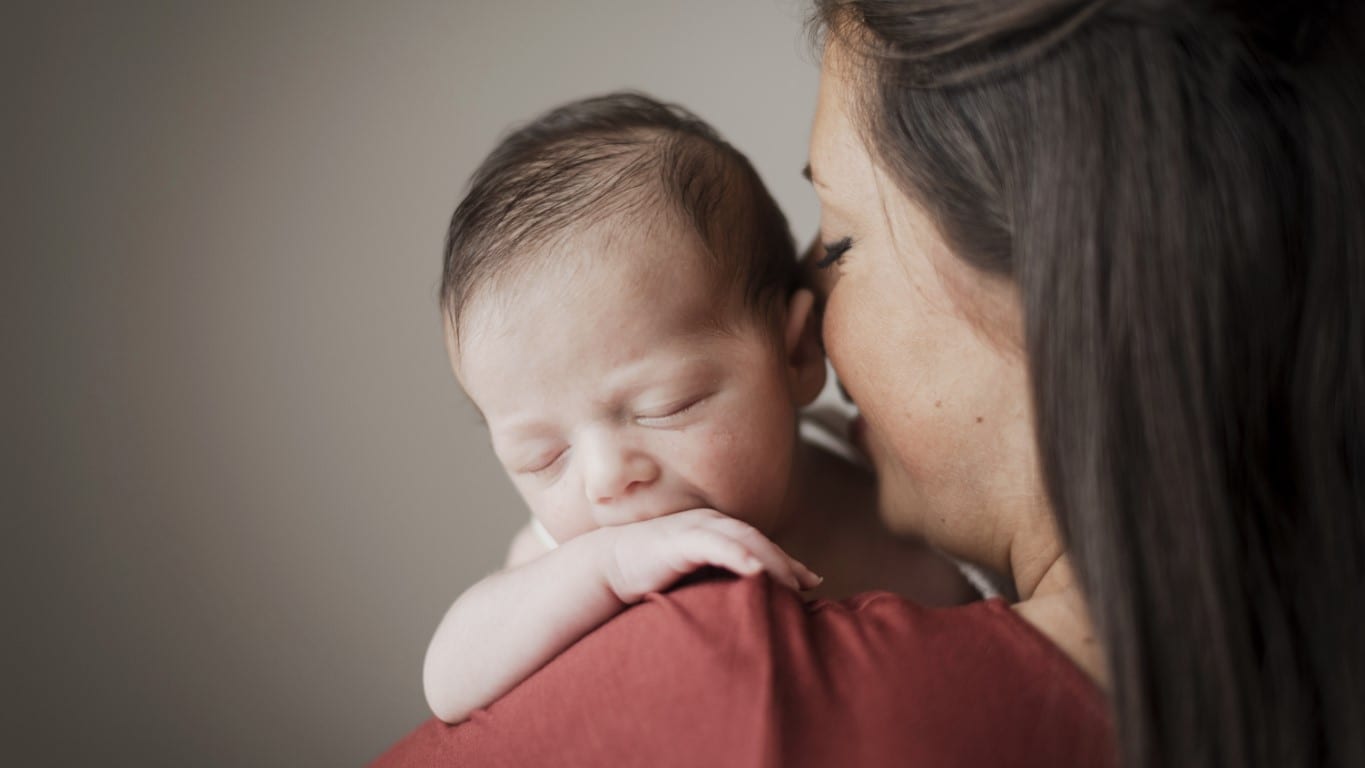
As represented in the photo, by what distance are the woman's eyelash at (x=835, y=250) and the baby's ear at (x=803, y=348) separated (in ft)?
0.26

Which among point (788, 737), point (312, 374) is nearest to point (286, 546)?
point (312, 374)

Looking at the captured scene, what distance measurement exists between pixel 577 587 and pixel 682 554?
11cm

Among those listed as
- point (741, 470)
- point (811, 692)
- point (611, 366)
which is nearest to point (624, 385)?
point (611, 366)

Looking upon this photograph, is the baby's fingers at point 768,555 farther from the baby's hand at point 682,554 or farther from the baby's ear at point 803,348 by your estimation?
the baby's ear at point 803,348

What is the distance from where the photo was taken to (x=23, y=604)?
1620 millimetres

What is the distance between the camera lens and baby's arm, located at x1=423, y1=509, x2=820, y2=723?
0.96 meters

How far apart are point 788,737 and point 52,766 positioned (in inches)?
57.7

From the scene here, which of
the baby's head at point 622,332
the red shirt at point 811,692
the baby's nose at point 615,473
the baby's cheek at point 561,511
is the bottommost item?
the red shirt at point 811,692

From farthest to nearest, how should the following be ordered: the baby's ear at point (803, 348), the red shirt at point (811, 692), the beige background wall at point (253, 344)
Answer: the beige background wall at point (253, 344), the baby's ear at point (803, 348), the red shirt at point (811, 692)

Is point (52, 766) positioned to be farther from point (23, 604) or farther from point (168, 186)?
point (168, 186)

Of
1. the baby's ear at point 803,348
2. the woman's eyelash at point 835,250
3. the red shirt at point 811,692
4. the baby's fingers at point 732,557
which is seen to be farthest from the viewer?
the baby's ear at point 803,348

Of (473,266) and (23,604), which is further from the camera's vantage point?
(23,604)

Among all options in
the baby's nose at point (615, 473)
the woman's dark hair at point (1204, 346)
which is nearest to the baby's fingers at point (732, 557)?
the baby's nose at point (615, 473)

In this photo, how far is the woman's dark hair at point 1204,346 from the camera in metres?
0.81
